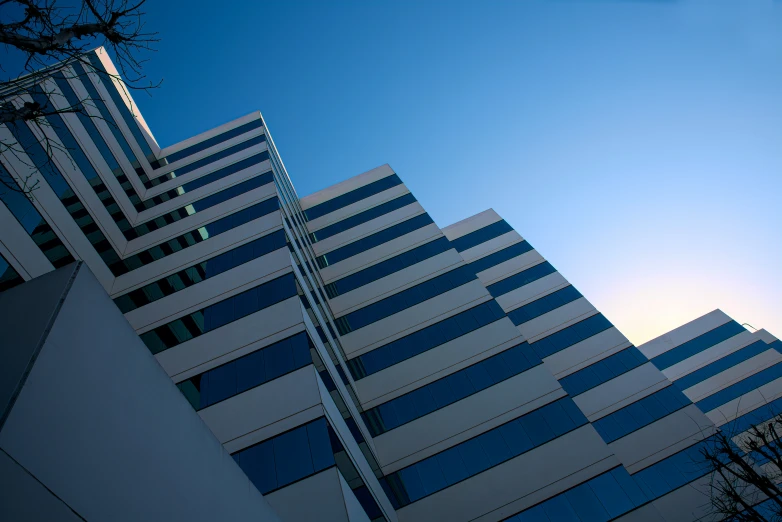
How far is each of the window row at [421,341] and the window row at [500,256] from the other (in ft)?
34.4

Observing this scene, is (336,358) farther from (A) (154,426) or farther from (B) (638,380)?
(B) (638,380)

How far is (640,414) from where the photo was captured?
24.4m

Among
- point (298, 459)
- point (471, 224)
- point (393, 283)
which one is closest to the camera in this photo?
point (298, 459)

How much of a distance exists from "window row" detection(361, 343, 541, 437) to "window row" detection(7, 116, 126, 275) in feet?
57.1

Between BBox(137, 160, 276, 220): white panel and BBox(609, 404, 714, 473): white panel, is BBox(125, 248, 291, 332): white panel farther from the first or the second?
BBox(609, 404, 714, 473): white panel

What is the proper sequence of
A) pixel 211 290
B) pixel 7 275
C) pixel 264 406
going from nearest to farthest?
pixel 264 406
pixel 7 275
pixel 211 290

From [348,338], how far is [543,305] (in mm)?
15590

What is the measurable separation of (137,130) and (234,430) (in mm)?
27400

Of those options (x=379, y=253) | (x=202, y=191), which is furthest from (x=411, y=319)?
Result: (x=202, y=191)

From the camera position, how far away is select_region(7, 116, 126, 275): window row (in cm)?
1928

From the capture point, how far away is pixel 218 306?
20031 mm

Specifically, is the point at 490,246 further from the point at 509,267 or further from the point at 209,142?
the point at 209,142

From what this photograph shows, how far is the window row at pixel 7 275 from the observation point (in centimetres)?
1624

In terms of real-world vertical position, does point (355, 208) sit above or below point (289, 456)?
above
